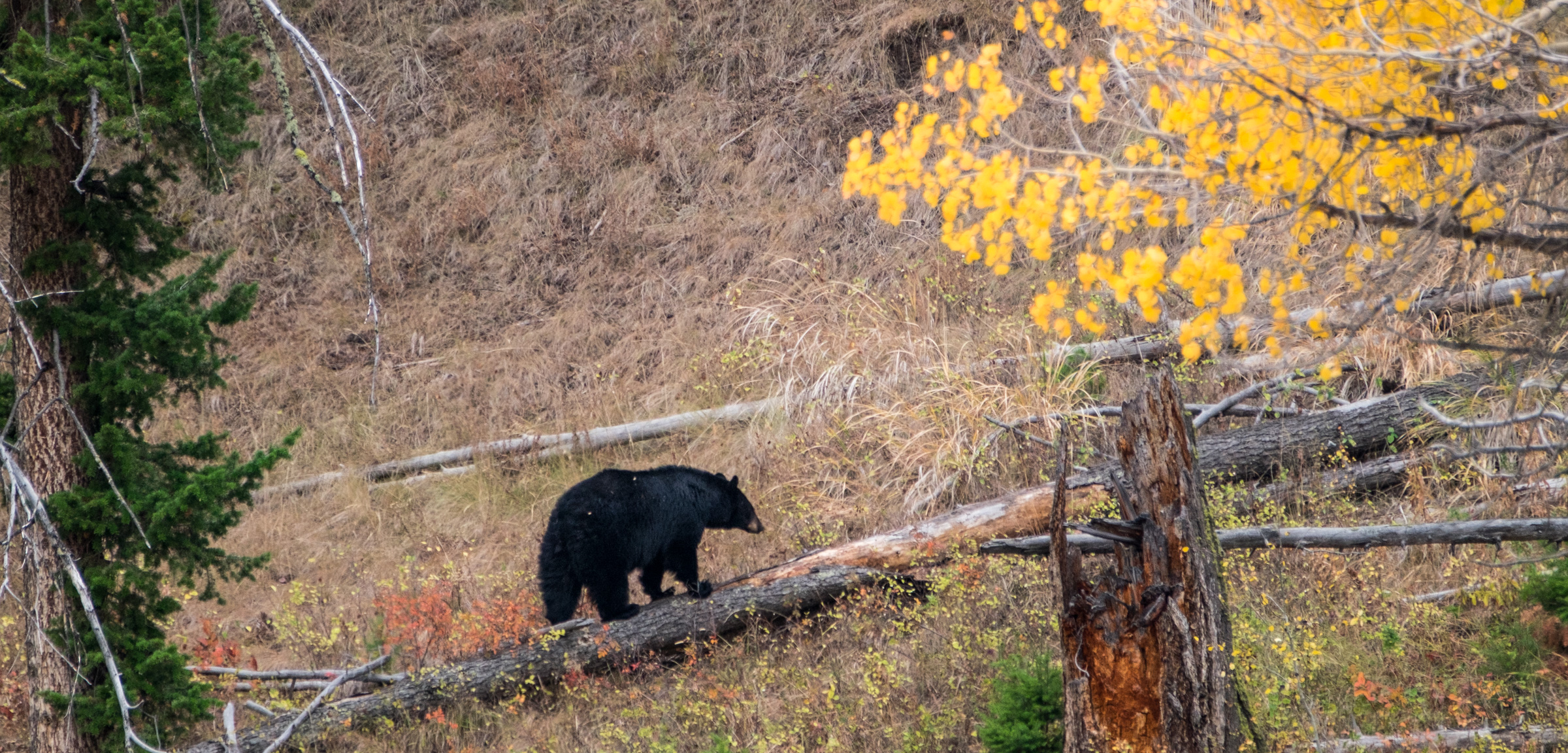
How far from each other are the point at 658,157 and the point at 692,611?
790 cm

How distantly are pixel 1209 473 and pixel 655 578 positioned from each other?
3.73m

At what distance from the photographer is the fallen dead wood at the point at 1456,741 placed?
428 centimetres

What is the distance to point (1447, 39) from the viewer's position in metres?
3.12

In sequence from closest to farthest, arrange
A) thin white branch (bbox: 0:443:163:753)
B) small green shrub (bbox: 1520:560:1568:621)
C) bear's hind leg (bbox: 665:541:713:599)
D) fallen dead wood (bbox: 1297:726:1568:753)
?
thin white branch (bbox: 0:443:163:753), fallen dead wood (bbox: 1297:726:1568:753), small green shrub (bbox: 1520:560:1568:621), bear's hind leg (bbox: 665:541:713:599)

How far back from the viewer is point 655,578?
7.11 meters

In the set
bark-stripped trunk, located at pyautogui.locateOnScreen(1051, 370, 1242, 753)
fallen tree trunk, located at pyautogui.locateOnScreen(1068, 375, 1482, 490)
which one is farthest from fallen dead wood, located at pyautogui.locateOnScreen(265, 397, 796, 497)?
bark-stripped trunk, located at pyautogui.locateOnScreen(1051, 370, 1242, 753)

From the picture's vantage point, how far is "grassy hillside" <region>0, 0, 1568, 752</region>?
5.41 metres

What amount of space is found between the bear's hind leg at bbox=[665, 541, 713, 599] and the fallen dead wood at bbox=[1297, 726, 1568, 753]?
3.69 metres

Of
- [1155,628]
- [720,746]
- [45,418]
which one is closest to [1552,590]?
[1155,628]

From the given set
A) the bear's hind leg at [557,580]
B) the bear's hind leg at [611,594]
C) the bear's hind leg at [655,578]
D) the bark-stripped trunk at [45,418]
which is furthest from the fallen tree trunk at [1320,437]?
the bark-stripped trunk at [45,418]

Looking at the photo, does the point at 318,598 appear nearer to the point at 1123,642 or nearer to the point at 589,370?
the point at 589,370

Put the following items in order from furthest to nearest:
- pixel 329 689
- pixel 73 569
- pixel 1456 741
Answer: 1. pixel 329 689
2. pixel 1456 741
3. pixel 73 569

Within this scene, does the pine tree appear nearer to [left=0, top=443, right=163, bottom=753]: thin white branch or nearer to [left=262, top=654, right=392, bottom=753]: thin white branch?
[left=262, top=654, right=392, bottom=753]: thin white branch

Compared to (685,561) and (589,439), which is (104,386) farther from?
(589,439)
